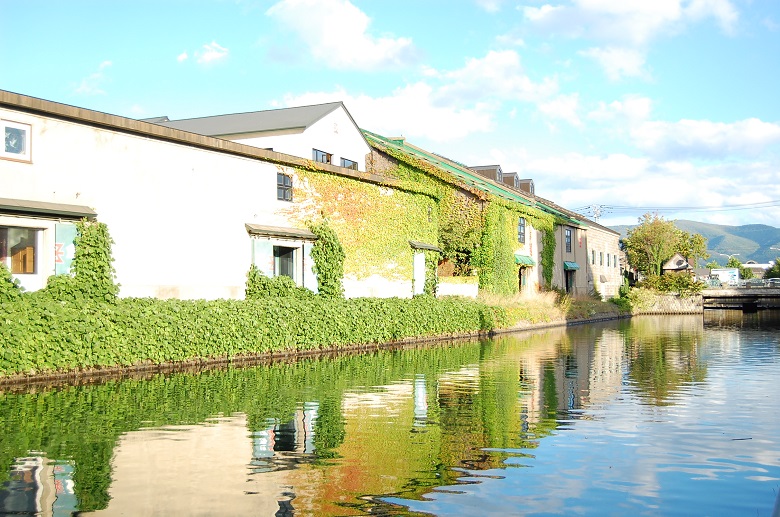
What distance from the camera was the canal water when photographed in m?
7.18

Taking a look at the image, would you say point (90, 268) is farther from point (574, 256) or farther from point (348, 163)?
point (574, 256)

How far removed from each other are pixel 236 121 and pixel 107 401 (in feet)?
89.2

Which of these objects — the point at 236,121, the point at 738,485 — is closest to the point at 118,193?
the point at 738,485

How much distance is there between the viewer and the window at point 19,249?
17.6 m

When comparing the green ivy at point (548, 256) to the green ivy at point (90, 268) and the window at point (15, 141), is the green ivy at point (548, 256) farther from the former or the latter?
the window at point (15, 141)

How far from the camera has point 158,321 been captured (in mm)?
18484

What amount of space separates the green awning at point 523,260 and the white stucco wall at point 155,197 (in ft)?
71.3

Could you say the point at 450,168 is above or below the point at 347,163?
above

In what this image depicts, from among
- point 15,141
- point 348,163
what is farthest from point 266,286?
point 348,163

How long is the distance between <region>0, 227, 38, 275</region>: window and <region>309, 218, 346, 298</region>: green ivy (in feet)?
34.6

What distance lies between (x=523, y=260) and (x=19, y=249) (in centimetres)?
3219

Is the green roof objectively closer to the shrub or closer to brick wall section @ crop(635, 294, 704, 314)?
brick wall section @ crop(635, 294, 704, 314)

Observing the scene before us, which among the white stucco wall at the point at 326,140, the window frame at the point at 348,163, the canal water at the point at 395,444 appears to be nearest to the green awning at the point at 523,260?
the white stucco wall at the point at 326,140

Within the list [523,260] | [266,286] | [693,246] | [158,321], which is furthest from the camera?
[693,246]
